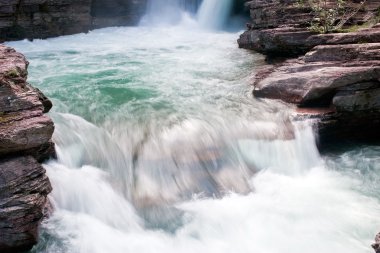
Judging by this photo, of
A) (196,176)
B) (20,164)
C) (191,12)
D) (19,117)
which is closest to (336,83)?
(196,176)

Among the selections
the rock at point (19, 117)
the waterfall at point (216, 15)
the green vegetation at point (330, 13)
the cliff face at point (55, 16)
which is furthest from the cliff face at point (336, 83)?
the cliff face at point (55, 16)

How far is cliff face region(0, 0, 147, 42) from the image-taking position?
1830 cm

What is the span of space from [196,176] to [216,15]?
16280mm

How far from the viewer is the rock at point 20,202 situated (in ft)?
15.8

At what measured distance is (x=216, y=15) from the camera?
21.7 metres

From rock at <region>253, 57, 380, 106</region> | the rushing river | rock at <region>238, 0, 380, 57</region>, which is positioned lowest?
the rushing river

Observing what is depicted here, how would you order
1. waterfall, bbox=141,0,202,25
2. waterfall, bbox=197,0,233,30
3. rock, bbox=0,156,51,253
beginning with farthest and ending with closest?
1. waterfall, bbox=141,0,202,25
2. waterfall, bbox=197,0,233,30
3. rock, bbox=0,156,51,253

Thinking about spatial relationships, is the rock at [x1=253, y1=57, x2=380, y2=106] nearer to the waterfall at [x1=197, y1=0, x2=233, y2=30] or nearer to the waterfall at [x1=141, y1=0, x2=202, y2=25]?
the waterfall at [x1=197, y1=0, x2=233, y2=30]

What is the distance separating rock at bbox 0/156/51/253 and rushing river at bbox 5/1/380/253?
0.39 m

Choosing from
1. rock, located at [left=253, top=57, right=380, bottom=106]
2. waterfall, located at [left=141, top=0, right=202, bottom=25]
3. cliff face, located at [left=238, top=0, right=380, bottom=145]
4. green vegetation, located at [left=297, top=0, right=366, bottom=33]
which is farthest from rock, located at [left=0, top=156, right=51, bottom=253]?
waterfall, located at [left=141, top=0, right=202, bottom=25]

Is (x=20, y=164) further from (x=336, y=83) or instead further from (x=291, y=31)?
(x=291, y=31)

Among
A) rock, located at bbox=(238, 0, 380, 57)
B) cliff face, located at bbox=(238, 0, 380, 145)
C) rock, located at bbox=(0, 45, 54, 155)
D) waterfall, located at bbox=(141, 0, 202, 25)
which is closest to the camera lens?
rock, located at bbox=(0, 45, 54, 155)

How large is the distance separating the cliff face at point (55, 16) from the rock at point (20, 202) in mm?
15146

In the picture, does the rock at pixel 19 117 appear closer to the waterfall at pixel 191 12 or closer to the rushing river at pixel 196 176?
the rushing river at pixel 196 176
